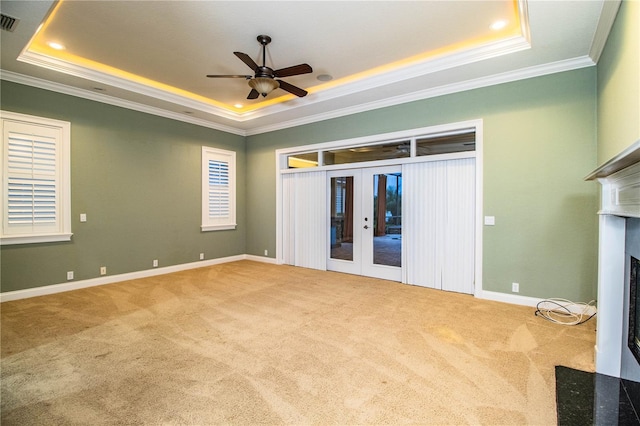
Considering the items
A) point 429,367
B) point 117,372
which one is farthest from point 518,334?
point 117,372

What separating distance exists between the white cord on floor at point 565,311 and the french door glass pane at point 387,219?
81.7 inches

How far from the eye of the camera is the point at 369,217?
557cm

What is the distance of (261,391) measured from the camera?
221 cm

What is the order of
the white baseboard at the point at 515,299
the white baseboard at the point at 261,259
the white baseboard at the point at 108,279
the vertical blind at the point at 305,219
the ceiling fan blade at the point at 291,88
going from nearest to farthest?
the white baseboard at the point at 515,299, the ceiling fan blade at the point at 291,88, the white baseboard at the point at 108,279, the vertical blind at the point at 305,219, the white baseboard at the point at 261,259

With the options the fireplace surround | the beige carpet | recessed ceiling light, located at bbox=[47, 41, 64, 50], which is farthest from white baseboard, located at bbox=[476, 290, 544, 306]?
recessed ceiling light, located at bbox=[47, 41, 64, 50]

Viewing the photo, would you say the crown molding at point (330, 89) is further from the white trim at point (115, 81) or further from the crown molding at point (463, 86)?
the crown molding at point (463, 86)

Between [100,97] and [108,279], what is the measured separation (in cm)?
309

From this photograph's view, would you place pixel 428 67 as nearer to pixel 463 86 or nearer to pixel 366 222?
pixel 463 86

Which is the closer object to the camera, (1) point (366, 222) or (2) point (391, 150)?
(2) point (391, 150)

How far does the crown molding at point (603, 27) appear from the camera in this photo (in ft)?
8.55

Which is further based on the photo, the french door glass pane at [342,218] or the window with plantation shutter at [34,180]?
the french door glass pane at [342,218]

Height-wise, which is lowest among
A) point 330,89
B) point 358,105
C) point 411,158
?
point 411,158

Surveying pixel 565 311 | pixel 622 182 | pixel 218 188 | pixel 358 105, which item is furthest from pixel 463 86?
pixel 218 188

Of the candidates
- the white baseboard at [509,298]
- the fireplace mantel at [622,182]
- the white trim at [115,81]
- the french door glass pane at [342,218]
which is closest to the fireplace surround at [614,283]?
the fireplace mantel at [622,182]
